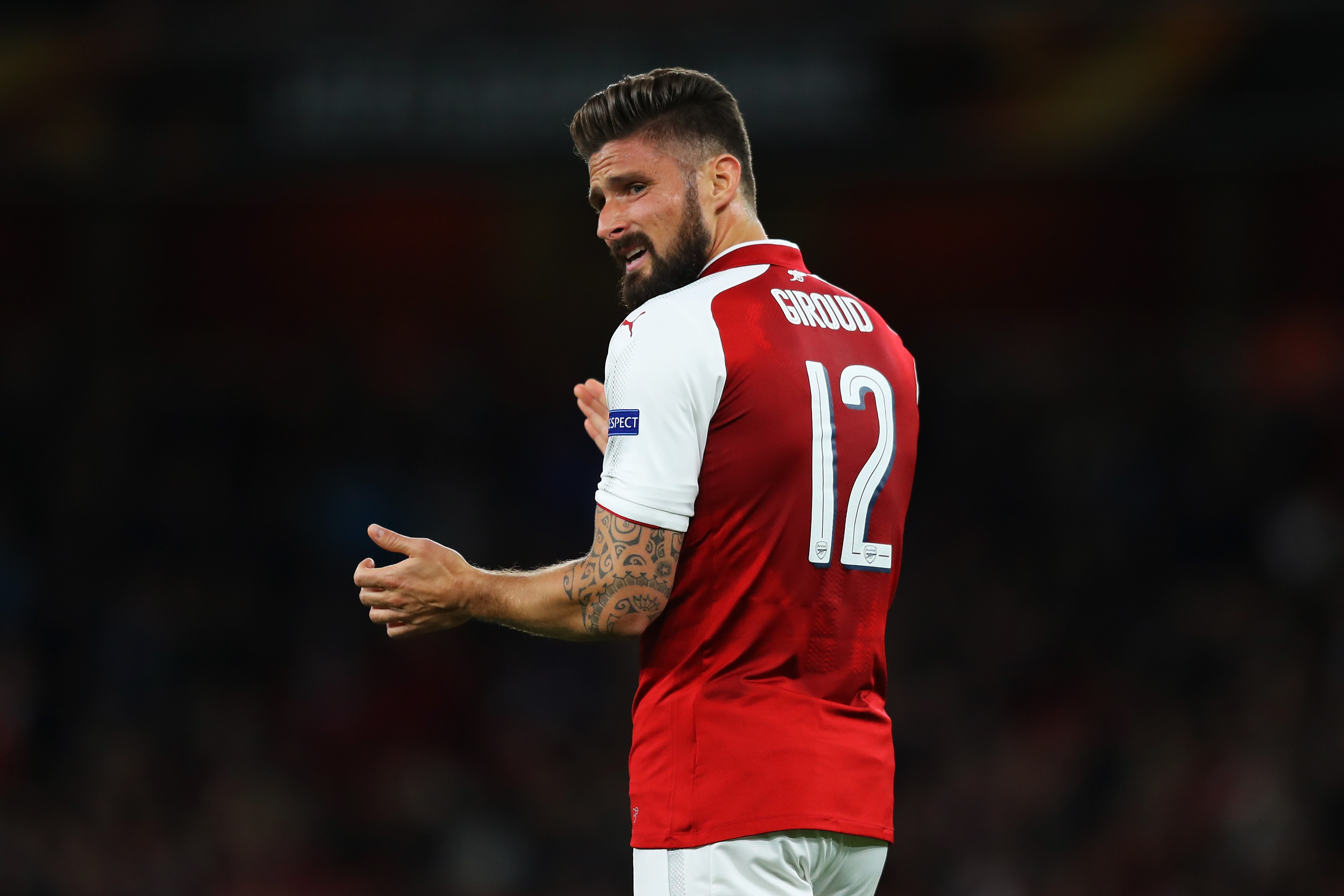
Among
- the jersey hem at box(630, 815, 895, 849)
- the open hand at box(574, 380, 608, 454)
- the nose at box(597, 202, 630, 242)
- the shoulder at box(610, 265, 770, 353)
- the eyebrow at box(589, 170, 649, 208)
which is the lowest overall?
the jersey hem at box(630, 815, 895, 849)

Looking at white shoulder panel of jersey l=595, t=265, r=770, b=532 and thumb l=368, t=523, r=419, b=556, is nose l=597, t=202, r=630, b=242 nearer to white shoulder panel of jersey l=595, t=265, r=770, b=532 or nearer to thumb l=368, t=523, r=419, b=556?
white shoulder panel of jersey l=595, t=265, r=770, b=532

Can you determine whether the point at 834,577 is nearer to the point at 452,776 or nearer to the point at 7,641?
the point at 452,776

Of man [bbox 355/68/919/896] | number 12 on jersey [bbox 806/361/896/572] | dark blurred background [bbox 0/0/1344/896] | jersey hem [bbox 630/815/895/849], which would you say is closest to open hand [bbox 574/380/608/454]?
man [bbox 355/68/919/896]

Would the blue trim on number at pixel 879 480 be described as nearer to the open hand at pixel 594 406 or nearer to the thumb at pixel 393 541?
the open hand at pixel 594 406

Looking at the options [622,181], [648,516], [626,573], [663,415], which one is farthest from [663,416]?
[622,181]

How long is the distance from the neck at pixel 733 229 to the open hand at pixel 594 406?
1.24 feet

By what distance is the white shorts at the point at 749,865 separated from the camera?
2791 mm

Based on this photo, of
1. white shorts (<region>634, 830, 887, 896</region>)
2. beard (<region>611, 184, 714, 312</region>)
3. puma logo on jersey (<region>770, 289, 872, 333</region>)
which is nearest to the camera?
white shorts (<region>634, 830, 887, 896</region>)

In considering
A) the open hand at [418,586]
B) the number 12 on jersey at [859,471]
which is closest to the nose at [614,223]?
the number 12 on jersey at [859,471]

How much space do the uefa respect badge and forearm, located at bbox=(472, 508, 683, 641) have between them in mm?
148

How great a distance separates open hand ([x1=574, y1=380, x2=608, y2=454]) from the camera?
326 cm

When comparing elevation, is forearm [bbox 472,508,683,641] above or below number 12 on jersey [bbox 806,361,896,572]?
below

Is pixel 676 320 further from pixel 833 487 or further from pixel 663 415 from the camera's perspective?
pixel 833 487

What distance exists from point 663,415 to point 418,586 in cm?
56
